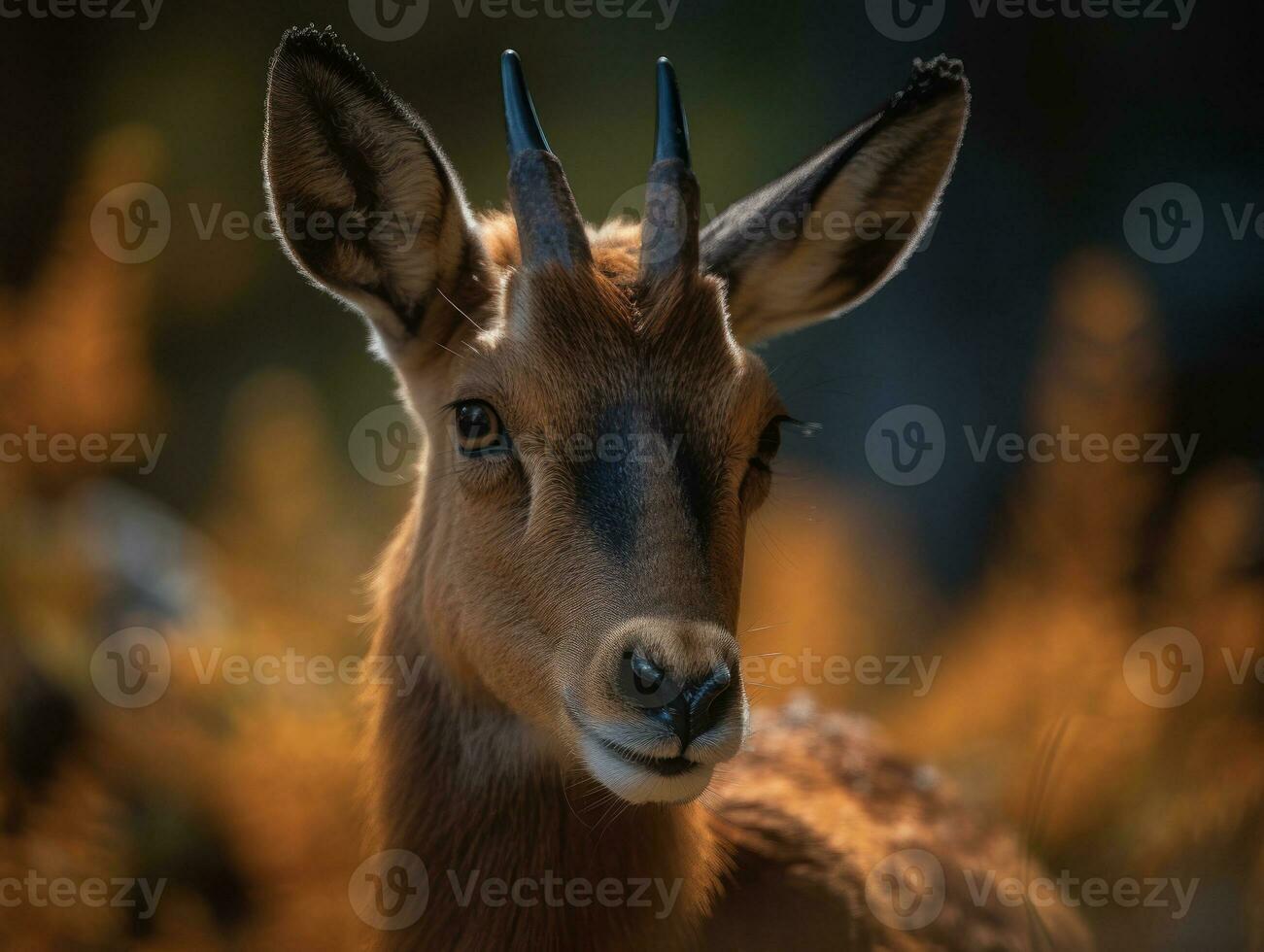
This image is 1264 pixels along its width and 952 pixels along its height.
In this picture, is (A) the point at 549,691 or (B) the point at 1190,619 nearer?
(A) the point at 549,691

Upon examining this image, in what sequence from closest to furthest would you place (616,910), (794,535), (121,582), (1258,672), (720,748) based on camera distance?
(720,748), (616,910), (1258,672), (121,582), (794,535)

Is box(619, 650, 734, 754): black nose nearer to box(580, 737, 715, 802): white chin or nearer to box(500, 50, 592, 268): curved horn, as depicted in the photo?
box(580, 737, 715, 802): white chin

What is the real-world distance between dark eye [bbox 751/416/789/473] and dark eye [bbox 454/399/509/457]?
2.33 feet

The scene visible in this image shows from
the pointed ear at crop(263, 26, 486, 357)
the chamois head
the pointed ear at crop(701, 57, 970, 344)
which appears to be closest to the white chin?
the chamois head

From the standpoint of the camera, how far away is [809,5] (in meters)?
8.35

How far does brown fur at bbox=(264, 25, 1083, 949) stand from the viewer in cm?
290

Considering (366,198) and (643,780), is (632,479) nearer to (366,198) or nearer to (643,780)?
(643,780)

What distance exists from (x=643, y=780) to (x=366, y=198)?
1.94 m

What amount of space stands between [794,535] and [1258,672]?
3068 mm

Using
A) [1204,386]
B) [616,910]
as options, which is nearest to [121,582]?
[616,910]

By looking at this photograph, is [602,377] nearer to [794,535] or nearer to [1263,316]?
[794,535]

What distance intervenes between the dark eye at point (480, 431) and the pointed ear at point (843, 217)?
0.98 meters

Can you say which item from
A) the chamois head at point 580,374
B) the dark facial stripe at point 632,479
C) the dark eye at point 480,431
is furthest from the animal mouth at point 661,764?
the dark eye at point 480,431

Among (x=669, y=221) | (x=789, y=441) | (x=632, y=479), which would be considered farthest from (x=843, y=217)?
(x=789, y=441)
